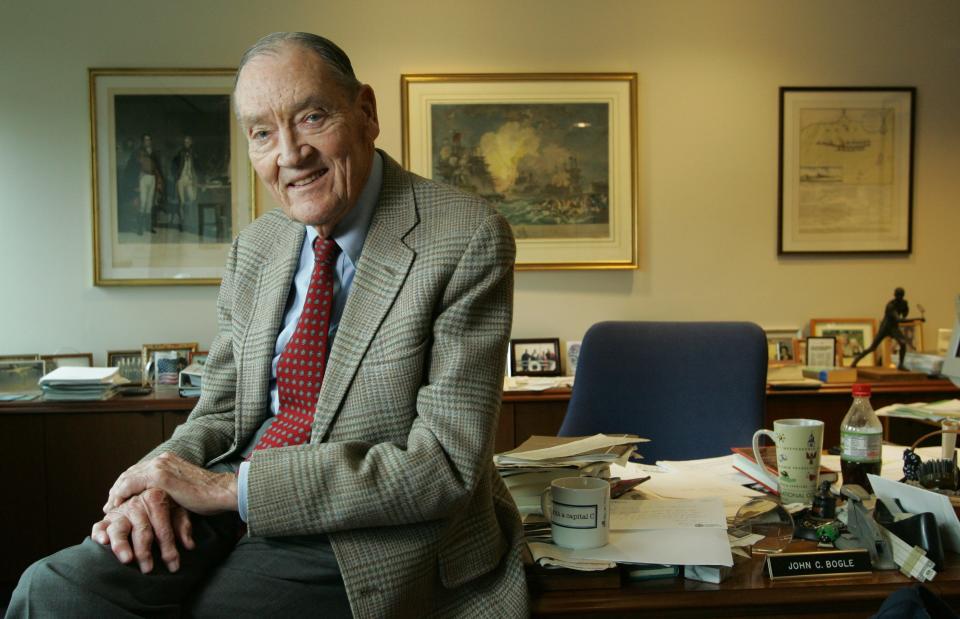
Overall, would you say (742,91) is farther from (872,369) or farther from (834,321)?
(872,369)

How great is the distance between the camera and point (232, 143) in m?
3.50

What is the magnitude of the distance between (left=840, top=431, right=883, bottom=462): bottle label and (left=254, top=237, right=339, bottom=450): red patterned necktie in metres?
1.06

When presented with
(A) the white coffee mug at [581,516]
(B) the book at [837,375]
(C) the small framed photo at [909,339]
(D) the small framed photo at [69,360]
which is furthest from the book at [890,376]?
(D) the small framed photo at [69,360]

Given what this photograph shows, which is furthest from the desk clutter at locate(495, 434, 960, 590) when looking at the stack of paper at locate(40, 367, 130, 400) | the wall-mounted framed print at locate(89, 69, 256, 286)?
the wall-mounted framed print at locate(89, 69, 256, 286)

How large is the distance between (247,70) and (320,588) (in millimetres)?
874

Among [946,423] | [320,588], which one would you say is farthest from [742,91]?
[320,588]

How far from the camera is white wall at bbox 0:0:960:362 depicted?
3.45 meters

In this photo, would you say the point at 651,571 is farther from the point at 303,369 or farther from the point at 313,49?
the point at 313,49

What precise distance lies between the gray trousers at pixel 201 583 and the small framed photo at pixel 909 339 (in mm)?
3006

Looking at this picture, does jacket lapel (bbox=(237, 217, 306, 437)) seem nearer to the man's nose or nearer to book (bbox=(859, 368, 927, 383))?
the man's nose

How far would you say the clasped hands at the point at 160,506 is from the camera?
4.20 feet

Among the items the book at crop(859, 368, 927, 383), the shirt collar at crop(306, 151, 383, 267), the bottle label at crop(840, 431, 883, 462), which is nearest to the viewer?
the shirt collar at crop(306, 151, 383, 267)

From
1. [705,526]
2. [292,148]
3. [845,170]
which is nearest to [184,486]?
[292,148]

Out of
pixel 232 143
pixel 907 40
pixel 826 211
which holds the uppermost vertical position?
pixel 907 40
